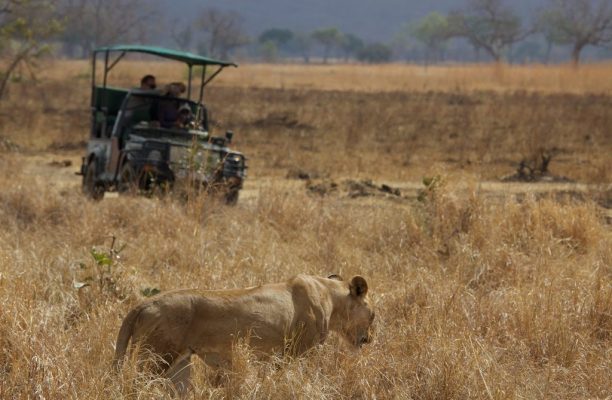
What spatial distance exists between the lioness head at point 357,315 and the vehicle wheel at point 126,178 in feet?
17.8

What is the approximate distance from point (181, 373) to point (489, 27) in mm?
82157

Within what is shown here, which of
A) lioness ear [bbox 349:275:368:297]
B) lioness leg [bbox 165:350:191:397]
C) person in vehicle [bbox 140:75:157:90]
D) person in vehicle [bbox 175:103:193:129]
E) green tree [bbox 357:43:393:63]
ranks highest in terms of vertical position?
green tree [bbox 357:43:393:63]

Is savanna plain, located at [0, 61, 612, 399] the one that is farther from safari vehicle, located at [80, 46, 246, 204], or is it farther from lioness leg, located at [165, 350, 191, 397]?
safari vehicle, located at [80, 46, 246, 204]

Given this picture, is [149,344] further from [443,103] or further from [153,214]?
[443,103]

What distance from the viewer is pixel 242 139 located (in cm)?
2217

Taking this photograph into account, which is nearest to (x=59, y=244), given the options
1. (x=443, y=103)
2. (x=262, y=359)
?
(x=262, y=359)

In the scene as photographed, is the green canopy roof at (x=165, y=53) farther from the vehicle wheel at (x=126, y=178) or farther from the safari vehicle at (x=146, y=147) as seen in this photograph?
the vehicle wheel at (x=126, y=178)

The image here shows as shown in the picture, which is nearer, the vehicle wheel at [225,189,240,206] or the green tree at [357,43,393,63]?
the vehicle wheel at [225,189,240,206]

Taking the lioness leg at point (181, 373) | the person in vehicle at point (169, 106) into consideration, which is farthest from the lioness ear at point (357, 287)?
the person in vehicle at point (169, 106)

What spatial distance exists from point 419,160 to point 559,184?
14.2ft

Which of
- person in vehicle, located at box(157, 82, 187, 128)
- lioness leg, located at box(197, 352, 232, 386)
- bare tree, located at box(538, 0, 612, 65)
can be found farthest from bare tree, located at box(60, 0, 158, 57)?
lioness leg, located at box(197, 352, 232, 386)

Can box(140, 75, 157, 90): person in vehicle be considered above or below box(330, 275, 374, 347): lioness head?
above

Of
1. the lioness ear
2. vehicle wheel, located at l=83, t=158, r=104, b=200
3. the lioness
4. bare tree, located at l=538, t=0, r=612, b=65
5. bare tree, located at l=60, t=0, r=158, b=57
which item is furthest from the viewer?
bare tree, located at l=60, t=0, r=158, b=57

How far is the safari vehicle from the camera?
11.0m
